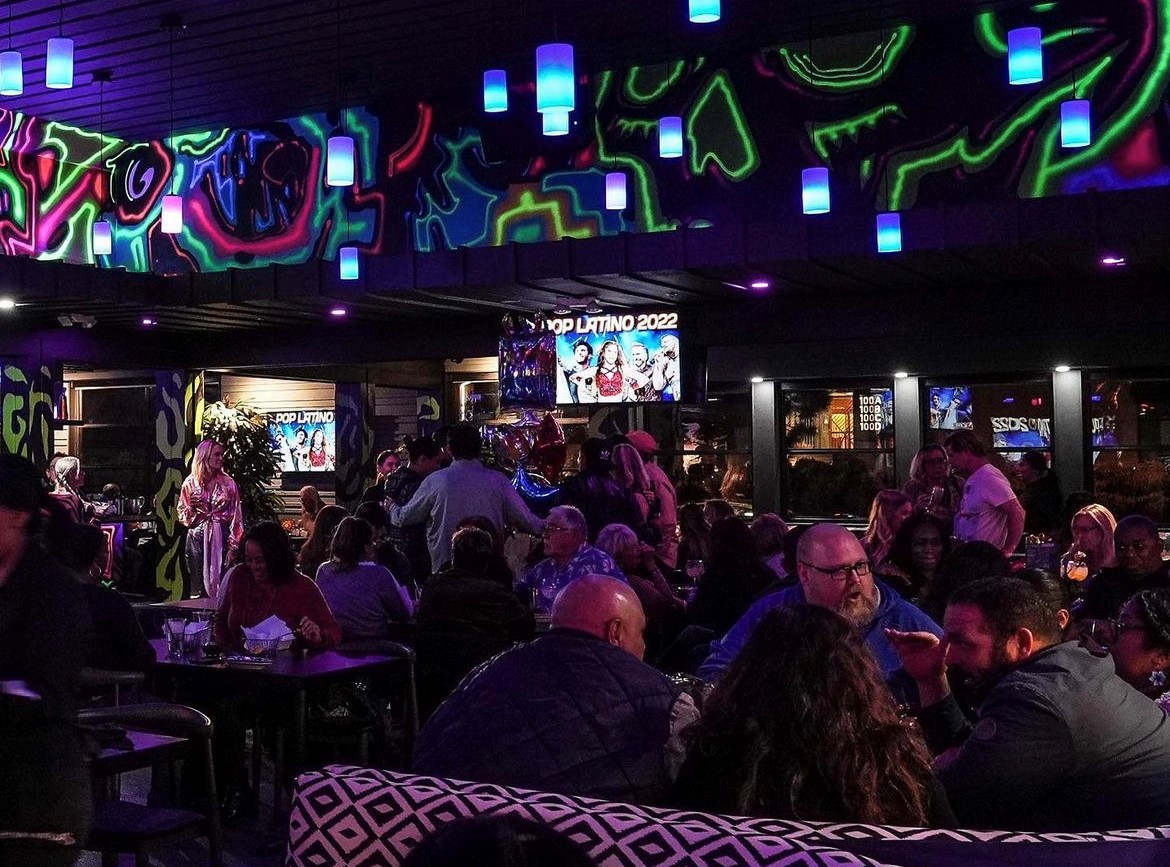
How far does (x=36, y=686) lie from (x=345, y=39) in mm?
8871

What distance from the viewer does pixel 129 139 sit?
47.3 ft

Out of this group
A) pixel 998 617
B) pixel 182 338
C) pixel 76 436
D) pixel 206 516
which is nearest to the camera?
pixel 998 617

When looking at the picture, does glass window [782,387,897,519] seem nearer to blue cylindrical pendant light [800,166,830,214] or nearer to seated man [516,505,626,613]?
blue cylindrical pendant light [800,166,830,214]

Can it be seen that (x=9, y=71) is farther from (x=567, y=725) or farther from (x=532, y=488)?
(x=567, y=725)

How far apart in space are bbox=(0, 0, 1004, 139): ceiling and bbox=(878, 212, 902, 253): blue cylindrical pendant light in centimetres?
258

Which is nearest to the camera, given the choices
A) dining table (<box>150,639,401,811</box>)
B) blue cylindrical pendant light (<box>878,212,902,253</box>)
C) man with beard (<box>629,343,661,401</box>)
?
dining table (<box>150,639,401,811</box>)

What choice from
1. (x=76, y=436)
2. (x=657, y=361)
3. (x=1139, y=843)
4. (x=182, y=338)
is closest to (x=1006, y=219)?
(x=657, y=361)

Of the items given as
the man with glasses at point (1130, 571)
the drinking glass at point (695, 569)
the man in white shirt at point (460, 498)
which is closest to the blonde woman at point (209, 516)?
the man in white shirt at point (460, 498)

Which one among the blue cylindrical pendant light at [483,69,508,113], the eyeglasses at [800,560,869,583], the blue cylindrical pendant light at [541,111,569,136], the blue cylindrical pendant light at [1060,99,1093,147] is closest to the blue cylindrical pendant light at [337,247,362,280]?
the blue cylindrical pendant light at [483,69,508,113]

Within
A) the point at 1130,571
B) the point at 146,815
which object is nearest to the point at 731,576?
the point at 1130,571

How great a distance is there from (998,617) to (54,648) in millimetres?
2215

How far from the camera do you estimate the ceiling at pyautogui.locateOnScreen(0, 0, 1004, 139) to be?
9875 millimetres

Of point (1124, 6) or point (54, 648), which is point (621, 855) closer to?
point (54, 648)

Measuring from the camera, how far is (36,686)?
2791 millimetres
